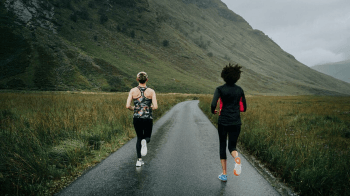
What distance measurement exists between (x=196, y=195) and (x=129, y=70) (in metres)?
86.0

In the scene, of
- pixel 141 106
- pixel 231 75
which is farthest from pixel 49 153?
pixel 231 75

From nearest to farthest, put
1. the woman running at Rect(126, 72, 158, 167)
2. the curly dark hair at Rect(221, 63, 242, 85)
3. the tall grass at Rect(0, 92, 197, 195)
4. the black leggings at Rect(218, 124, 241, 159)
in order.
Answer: the tall grass at Rect(0, 92, 197, 195) < the curly dark hair at Rect(221, 63, 242, 85) < the black leggings at Rect(218, 124, 241, 159) < the woman running at Rect(126, 72, 158, 167)

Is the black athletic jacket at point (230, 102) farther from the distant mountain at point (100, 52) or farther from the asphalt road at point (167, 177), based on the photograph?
the distant mountain at point (100, 52)

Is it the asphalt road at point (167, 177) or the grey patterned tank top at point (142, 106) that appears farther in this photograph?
the grey patterned tank top at point (142, 106)

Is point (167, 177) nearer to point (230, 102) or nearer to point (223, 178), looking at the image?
point (223, 178)

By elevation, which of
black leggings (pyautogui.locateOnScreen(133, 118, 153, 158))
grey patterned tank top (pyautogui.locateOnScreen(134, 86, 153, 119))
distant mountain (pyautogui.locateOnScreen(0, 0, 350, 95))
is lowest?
black leggings (pyautogui.locateOnScreen(133, 118, 153, 158))

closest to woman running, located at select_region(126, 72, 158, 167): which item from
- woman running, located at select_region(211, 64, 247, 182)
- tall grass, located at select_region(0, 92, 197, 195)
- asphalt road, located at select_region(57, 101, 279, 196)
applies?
asphalt road, located at select_region(57, 101, 279, 196)

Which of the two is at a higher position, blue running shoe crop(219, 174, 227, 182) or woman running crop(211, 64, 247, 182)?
woman running crop(211, 64, 247, 182)

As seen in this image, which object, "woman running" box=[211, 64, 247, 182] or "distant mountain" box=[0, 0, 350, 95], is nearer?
"woman running" box=[211, 64, 247, 182]

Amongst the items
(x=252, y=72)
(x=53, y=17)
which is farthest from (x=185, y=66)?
(x=53, y=17)

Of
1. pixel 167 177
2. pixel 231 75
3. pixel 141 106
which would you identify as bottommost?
pixel 167 177

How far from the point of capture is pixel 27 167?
3.25m

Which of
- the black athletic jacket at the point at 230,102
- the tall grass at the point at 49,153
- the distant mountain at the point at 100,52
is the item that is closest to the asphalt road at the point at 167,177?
the tall grass at the point at 49,153

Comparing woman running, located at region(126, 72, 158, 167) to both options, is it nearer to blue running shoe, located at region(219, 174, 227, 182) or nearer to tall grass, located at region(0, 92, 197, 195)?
tall grass, located at region(0, 92, 197, 195)
